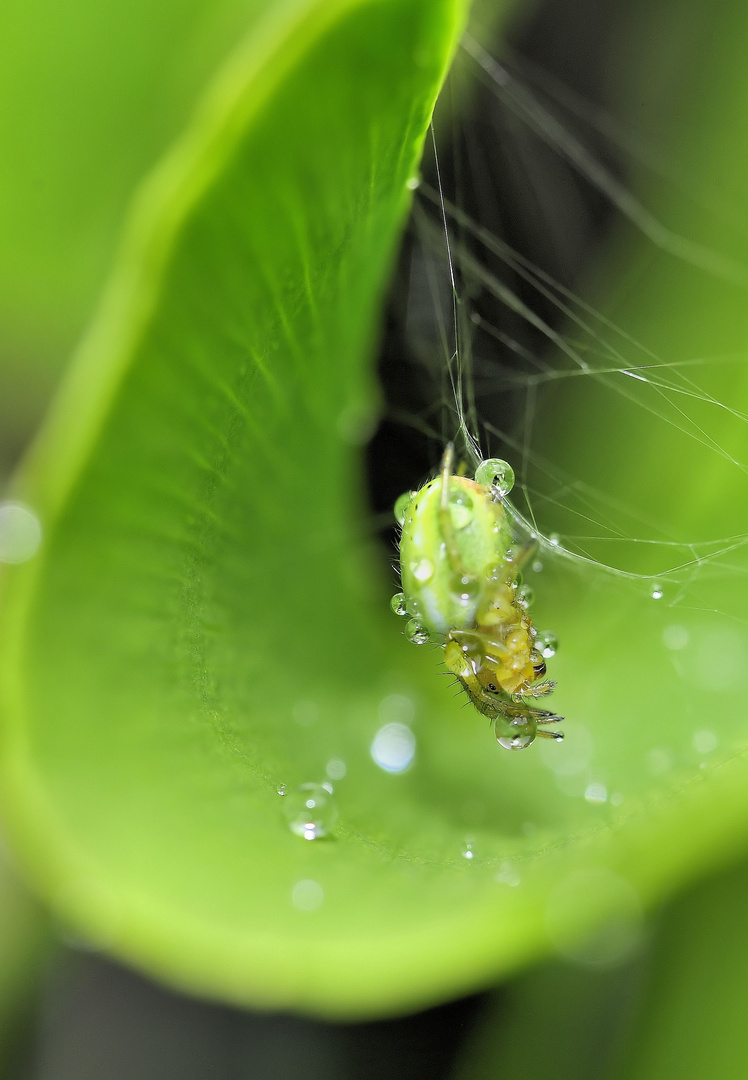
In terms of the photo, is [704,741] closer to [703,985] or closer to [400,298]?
[703,985]

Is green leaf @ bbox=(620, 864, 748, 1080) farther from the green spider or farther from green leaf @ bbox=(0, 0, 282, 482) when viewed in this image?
green leaf @ bbox=(0, 0, 282, 482)

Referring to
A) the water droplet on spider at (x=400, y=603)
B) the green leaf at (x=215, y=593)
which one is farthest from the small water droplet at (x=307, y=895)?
the water droplet on spider at (x=400, y=603)

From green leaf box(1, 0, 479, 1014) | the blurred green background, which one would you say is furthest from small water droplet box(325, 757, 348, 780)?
the blurred green background

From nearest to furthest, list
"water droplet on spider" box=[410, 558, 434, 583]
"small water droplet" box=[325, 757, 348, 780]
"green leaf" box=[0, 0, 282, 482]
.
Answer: "water droplet on spider" box=[410, 558, 434, 583], "small water droplet" box=[325, 757, 348, 780], "green leaf" box=[0, 0, 282, 482]

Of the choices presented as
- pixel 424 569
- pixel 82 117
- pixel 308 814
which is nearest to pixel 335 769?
pixel 308 814

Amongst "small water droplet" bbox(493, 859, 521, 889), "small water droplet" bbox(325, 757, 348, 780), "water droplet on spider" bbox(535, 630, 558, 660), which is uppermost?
"water droplet on spider" bbox(535, 630, 558, 660)

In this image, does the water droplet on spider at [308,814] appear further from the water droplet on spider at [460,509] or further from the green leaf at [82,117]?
the green leaf at [82,117]
